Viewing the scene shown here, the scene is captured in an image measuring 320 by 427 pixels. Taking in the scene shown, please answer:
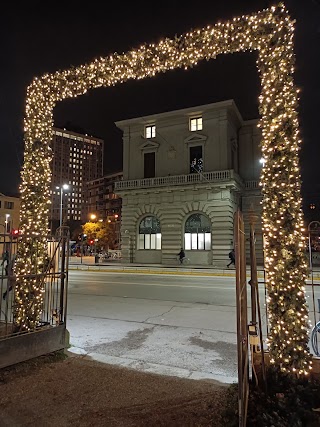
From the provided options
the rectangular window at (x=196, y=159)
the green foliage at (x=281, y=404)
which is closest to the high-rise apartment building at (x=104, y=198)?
the rectangular window at (x=196, y=159)

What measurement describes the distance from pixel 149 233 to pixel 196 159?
9.06 meters

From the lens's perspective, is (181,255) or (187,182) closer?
(181,255)

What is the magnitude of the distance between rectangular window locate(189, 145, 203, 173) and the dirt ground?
28.8 m

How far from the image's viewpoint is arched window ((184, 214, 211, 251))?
102ft

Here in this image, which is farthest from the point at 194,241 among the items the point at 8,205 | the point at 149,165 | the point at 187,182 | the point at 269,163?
the point at 8,205

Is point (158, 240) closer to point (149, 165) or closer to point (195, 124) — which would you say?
point (149, 165)

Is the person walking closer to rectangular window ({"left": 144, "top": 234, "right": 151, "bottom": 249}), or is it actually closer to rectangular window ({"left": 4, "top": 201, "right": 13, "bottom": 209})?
rectangular window ({"left": 144, "top": 234, "right": 151, "bottom": 249})

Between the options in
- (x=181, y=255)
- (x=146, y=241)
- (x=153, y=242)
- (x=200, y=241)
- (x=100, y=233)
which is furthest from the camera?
(x=100, y=233)

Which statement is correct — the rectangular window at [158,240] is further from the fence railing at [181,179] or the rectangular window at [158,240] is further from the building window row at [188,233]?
the fence railing at [181,179]

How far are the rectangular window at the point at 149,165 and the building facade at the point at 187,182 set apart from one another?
0.11 metres

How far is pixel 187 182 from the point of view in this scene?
1254 inches

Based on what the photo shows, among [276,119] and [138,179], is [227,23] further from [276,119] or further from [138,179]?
[138,179]

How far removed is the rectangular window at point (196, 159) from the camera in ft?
108

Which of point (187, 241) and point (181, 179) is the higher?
point (181, 179)
